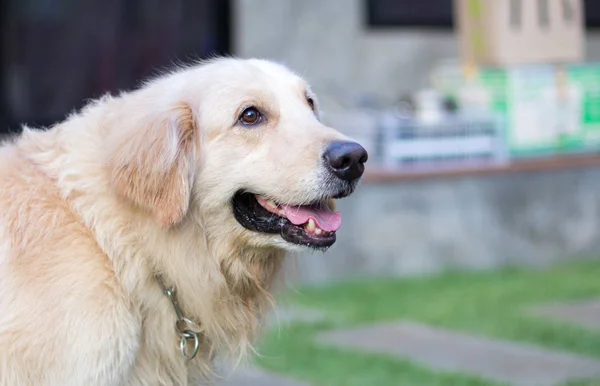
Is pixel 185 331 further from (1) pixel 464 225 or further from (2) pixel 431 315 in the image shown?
(1) pixel 464 225

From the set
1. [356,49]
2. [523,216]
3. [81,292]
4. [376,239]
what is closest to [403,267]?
[376,239]

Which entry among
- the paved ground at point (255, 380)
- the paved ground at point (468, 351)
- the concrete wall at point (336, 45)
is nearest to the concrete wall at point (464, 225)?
the paved ground at point (468, 351)

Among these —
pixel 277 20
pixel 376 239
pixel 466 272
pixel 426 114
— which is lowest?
pixel 466 272

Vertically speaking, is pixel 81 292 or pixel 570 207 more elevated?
pixel 81 292

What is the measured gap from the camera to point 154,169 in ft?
11.6

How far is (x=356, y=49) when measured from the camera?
9914 millimetres

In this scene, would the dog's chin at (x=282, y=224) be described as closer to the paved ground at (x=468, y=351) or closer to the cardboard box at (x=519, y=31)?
the paved ground at (x=468, y=351)

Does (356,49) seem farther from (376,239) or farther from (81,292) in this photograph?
(81,292)

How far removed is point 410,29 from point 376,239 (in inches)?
119

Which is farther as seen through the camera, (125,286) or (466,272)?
(466,272)

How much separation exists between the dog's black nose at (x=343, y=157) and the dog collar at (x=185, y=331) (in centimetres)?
81

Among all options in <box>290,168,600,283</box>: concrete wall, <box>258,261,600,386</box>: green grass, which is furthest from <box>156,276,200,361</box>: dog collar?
<box>290,168,600,283</box>: concrete wall

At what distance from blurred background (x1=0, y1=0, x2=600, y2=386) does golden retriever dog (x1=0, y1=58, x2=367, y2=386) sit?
3.20 m

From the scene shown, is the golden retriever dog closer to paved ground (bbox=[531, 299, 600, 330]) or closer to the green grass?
the green grass
